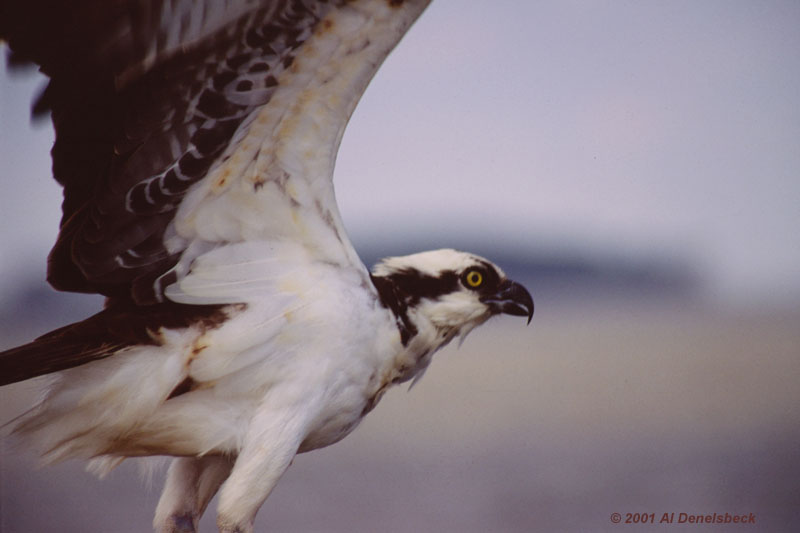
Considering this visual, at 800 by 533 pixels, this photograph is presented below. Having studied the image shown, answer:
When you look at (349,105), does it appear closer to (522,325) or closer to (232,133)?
(232,133)

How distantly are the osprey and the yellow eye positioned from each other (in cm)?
23

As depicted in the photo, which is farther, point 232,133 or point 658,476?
point 658,476

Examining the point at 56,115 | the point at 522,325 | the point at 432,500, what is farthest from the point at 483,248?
the point at 56,115

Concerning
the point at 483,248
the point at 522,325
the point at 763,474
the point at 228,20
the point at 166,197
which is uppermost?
the point at 228,20

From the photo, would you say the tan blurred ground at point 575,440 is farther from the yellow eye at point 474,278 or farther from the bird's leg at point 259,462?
the bird's leg at point 259,462

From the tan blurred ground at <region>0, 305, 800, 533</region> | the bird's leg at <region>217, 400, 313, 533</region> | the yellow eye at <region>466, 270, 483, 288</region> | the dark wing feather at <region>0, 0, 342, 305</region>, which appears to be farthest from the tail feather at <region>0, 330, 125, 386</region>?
the tan blurred ground at <region>0, 305, 800, 533</region>

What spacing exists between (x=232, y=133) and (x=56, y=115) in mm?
365

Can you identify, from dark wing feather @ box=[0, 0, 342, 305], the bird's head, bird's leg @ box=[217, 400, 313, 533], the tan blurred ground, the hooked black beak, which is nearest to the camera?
dark wing feather @ box=[0, 0, 342, 305]

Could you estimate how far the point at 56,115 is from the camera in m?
1.81

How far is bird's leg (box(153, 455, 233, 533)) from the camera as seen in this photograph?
212 centimetres

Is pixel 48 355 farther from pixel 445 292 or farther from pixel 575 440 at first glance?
pixel 575 440

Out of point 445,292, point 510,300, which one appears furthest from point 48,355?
point 510,300

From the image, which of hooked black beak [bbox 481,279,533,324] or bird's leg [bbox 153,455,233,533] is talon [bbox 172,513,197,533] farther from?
hooked black beak [bbox 481,279,533,324]

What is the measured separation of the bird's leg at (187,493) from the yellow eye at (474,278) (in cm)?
76
